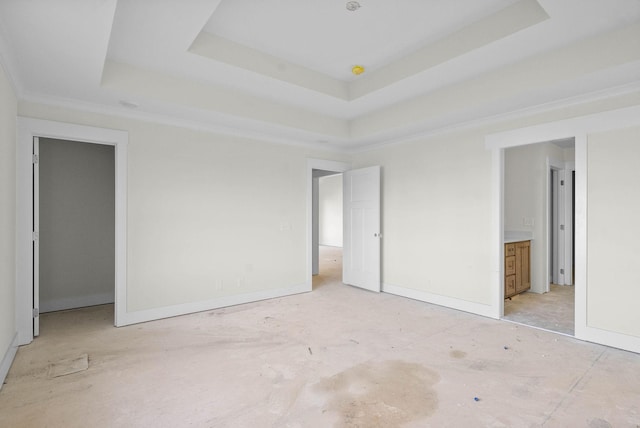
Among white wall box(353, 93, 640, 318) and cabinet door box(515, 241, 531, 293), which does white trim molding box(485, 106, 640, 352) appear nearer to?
white wall box(353, 93, 640, 318)

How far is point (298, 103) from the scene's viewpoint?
4.26m

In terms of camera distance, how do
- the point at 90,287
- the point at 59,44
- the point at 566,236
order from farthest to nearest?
the point at 566,236
the point at 90,287
the point at 59,44

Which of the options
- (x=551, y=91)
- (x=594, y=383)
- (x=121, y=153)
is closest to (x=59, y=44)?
(x=121, y=153)

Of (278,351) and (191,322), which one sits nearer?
(278,351)

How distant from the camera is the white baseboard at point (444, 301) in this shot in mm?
4062

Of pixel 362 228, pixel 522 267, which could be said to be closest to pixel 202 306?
pixel 362 228

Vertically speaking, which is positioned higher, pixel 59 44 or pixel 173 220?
pixel 59 44

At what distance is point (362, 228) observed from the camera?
5523 millimetres

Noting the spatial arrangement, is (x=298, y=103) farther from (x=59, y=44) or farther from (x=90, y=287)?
(x=90, y=287)

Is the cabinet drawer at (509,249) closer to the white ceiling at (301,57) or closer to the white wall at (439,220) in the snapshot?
the white wall at (439,220)

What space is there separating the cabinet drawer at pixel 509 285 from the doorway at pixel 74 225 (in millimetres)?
5599

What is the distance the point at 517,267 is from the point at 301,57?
167 inches

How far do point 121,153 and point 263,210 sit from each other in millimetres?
1882

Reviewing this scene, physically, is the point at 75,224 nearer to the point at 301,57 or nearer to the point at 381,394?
the point at 301,57
